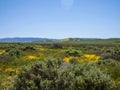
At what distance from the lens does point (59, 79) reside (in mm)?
9117

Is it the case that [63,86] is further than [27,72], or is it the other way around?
[27,72]

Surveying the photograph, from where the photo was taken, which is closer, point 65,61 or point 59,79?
point 59,79

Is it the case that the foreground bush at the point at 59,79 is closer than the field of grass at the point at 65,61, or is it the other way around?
the foreground bush at the point at 59,79

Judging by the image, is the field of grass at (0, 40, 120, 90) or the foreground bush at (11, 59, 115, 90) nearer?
the foreground bush at (11, 59, 115, 90)

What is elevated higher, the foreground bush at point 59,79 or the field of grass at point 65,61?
the foreground bush at point 59,79

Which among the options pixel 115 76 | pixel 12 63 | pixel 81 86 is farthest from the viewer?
pixel 12 63

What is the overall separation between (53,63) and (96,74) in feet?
6.79

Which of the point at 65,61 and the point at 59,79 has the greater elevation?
the point at 59,79

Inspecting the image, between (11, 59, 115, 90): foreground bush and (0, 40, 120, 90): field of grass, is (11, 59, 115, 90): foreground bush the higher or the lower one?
the higher one

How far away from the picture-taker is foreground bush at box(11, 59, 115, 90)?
874cm

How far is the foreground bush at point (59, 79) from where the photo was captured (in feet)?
28.7

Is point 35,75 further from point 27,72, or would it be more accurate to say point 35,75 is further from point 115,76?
point 115,76

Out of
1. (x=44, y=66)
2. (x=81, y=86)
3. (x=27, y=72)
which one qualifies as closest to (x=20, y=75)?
(x=27, y=72)

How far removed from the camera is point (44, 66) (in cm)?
983
